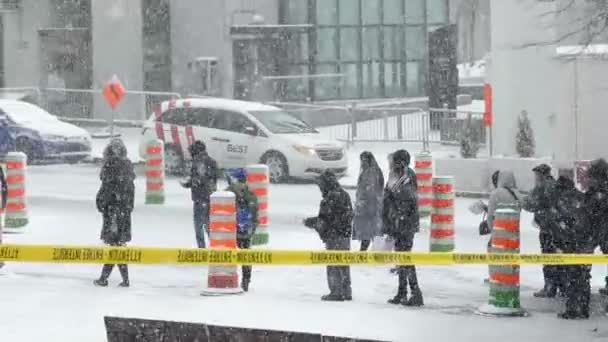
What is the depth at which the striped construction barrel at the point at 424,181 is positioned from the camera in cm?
2191

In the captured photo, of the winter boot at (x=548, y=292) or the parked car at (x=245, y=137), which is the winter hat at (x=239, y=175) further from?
the parked car at (x=245, y=137)

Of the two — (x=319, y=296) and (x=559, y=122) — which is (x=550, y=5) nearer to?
(x=559, y=122)

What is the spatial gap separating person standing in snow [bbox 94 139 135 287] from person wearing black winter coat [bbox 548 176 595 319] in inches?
200

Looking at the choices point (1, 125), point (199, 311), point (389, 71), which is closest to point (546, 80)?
point (1, 125)

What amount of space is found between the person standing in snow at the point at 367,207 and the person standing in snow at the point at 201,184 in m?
2.06

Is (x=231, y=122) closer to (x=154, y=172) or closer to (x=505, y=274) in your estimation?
(x=154, y=172)

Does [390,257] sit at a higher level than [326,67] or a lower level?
lower

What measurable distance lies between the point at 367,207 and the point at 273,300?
246cm

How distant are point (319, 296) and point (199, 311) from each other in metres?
1.81

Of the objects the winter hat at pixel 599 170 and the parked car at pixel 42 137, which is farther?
the parked car at pixel 42 137

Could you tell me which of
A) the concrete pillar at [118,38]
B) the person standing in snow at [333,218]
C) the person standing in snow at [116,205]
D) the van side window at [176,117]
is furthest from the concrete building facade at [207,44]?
the person standing in snow at [333,218]

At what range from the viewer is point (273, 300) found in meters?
15.2

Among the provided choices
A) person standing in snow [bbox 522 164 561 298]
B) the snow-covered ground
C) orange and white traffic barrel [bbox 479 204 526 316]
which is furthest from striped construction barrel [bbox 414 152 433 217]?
orange and white traffic barrel [bbox 479 204 526 316]

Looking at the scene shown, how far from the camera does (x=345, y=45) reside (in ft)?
142
